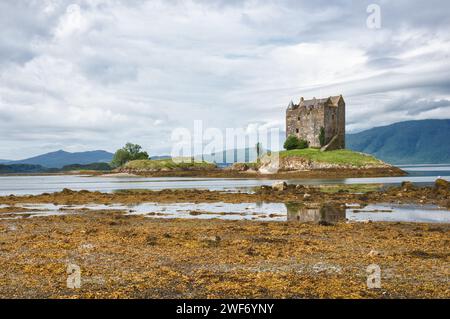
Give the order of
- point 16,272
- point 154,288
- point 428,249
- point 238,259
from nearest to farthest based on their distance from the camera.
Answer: point 154,288 < point 16,272 < point 238,259 < point 428,249

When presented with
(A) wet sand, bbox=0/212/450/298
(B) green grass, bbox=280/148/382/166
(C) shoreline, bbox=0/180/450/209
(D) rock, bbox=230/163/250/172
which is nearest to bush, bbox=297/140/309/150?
(B) green grass, bbox=280/148/382/166

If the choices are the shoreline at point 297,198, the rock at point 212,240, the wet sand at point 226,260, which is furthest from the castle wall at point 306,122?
the rock at point 212,240

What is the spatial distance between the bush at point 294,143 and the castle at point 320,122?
3.75m

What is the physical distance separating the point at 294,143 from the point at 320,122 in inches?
433

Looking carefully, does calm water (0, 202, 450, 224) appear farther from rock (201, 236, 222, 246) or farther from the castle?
the castle

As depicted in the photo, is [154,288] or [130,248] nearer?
[154,288]

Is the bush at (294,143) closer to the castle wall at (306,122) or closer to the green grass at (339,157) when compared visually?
the castle wall at (306,122)

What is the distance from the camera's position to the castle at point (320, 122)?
151375mm

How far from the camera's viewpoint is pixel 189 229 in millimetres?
25766

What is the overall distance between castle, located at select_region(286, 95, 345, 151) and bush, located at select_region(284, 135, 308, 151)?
375 centimetres

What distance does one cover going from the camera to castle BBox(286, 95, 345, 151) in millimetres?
151375
